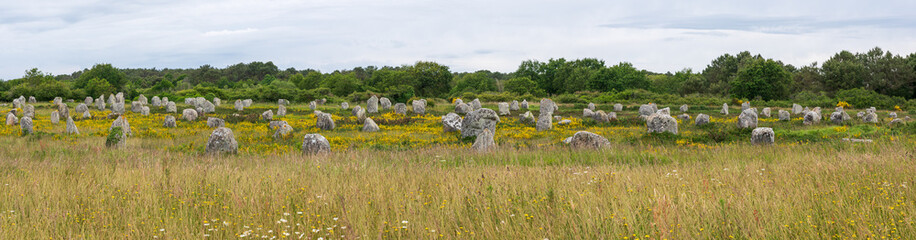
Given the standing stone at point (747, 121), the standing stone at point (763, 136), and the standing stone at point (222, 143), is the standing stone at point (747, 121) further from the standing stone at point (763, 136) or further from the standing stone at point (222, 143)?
the standing stone at point (222, 143)

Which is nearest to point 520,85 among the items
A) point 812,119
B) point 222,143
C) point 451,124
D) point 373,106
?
point 373,106

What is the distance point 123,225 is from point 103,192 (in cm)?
173

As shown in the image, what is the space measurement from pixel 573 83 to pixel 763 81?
33121 millimetres

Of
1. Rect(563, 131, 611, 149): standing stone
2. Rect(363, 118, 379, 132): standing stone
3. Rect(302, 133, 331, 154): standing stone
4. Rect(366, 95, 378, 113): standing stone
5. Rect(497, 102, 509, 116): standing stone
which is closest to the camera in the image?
Rect(563, 131, 611, 149): standing stone

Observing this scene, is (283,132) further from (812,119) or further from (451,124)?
(812,119)

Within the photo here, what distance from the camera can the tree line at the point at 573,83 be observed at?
6744 centimetres

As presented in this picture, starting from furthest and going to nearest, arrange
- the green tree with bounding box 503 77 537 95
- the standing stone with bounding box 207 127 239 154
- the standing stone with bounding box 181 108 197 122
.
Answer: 1. the green tree with bounding box 503 77 537 95
2. the standing stone with bounding box 181 108 197 122
3. the standing stone with bounding box 207 127 239 154

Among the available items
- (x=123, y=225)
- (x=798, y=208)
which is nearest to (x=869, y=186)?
(x=798, y=208)

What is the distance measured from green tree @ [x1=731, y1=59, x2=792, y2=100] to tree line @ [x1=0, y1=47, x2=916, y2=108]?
0.37ft

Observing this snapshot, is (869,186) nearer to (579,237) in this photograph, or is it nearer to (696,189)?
(696,189)

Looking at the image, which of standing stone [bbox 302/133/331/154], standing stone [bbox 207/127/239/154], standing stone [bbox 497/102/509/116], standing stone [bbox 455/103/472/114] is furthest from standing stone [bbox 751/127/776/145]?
standing stone [bbox 455/103/472/114]

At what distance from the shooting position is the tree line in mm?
67438

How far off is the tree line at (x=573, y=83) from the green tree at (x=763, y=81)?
11 cm

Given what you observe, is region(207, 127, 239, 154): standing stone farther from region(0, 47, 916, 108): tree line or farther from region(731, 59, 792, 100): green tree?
region(731, 59, 792, 100): green tree
